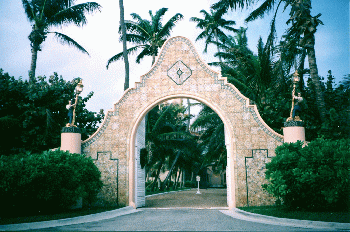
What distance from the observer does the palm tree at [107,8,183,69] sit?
22.2m

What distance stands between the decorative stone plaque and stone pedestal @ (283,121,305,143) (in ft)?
15.6

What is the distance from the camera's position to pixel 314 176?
9.11 m

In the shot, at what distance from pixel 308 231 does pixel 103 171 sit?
9000mm

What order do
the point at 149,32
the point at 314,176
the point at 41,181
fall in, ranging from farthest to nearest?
the point at 149,32 → the point at 41,181 → the point at 314,176

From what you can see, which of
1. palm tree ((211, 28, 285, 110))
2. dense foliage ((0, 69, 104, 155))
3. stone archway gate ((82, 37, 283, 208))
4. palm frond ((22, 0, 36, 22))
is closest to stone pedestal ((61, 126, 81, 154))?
stone archway gate ((82, 37, 283, 208))

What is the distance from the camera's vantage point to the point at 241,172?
42.5ft

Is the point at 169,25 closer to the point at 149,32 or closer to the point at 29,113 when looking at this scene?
the point at 149,32

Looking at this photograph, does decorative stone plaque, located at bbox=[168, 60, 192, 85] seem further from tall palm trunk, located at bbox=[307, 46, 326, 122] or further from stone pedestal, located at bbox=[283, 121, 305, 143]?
tall palm trunk, located at bbox=[307, 46, 326, 122]

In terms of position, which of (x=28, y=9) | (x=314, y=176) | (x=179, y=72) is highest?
(x=28, y=9)

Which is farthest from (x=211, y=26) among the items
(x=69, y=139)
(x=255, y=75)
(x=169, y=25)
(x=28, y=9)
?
(x=69, y=139)


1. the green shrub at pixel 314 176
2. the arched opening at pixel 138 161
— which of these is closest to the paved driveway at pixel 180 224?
the green shrub at pixel 314 176

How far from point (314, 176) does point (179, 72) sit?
7.28 meters

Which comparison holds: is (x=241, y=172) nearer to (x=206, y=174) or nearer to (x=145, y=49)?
(x=145, y=49)

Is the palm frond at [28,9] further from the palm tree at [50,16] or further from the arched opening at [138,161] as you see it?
the arched opening at [138,161]
